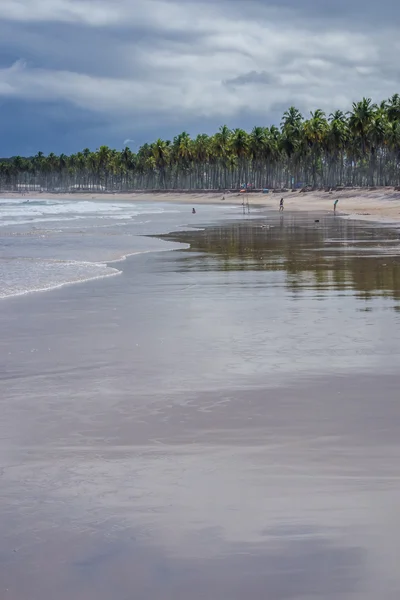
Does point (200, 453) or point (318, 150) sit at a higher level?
point (318, 150)

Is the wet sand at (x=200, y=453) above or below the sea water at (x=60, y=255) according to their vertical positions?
below

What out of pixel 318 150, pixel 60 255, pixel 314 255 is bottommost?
pixel 314 255

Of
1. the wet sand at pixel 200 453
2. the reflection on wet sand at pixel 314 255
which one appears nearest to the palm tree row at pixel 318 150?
the reflection on wet sand at pixel 314 255

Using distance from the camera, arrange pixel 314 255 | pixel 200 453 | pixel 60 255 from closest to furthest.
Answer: pixel 200 453, pixel 314 255, pixel 60 255

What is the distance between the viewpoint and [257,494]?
631 centimetres

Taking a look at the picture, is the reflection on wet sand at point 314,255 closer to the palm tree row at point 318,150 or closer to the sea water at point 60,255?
the sea water at point 60,255

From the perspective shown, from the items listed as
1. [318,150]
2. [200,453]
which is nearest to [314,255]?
[200,453]

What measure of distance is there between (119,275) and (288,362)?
40.0ft

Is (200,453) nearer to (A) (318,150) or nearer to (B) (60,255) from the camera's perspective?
(B) (60,255)

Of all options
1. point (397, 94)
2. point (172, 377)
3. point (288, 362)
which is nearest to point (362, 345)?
point (288, 362)

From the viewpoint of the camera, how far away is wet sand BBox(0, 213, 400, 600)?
5.13 meters

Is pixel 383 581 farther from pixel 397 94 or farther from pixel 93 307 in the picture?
pixel 397 94

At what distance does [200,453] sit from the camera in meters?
7.36

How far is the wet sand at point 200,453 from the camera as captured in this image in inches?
202
